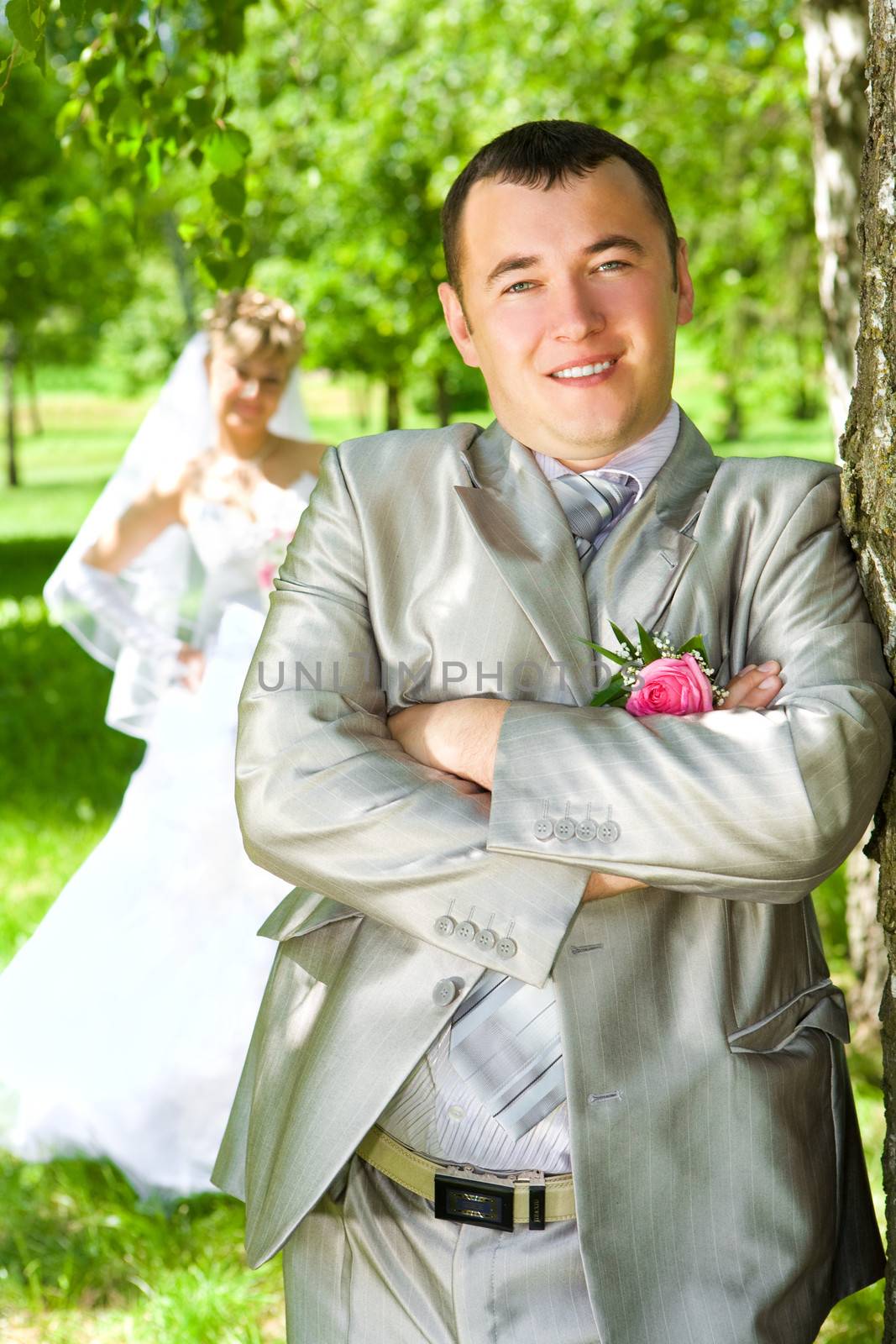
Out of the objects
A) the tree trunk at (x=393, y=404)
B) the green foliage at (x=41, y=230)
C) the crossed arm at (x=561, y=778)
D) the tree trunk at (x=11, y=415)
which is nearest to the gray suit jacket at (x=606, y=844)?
the crossed arm at (x=561, y=778)

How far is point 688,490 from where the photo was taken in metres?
2.18

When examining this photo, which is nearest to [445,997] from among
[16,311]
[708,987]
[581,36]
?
[708,987]

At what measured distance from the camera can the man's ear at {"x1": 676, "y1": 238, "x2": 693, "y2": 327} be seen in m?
2.30

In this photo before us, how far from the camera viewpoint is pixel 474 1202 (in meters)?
2.04

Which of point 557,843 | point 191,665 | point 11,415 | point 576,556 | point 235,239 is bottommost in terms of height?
point 11,415

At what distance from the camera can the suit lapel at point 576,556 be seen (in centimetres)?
209

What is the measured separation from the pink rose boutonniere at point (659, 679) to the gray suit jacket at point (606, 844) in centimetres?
5

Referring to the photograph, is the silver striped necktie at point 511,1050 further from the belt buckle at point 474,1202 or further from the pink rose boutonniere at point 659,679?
the pink rose boutonniere at point 659,679

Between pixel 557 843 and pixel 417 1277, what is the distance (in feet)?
2.58

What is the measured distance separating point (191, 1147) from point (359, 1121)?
245 centimetres

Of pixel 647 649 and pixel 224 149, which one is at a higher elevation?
pixel 224 149

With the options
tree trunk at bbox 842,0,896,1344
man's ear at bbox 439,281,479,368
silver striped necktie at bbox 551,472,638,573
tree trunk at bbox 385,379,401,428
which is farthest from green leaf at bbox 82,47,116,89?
tree trunk at bbox 385,379,401,428

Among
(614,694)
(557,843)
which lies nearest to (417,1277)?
(557,843)

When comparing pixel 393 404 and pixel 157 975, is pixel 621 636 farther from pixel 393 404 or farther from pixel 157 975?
pixel 393 404
